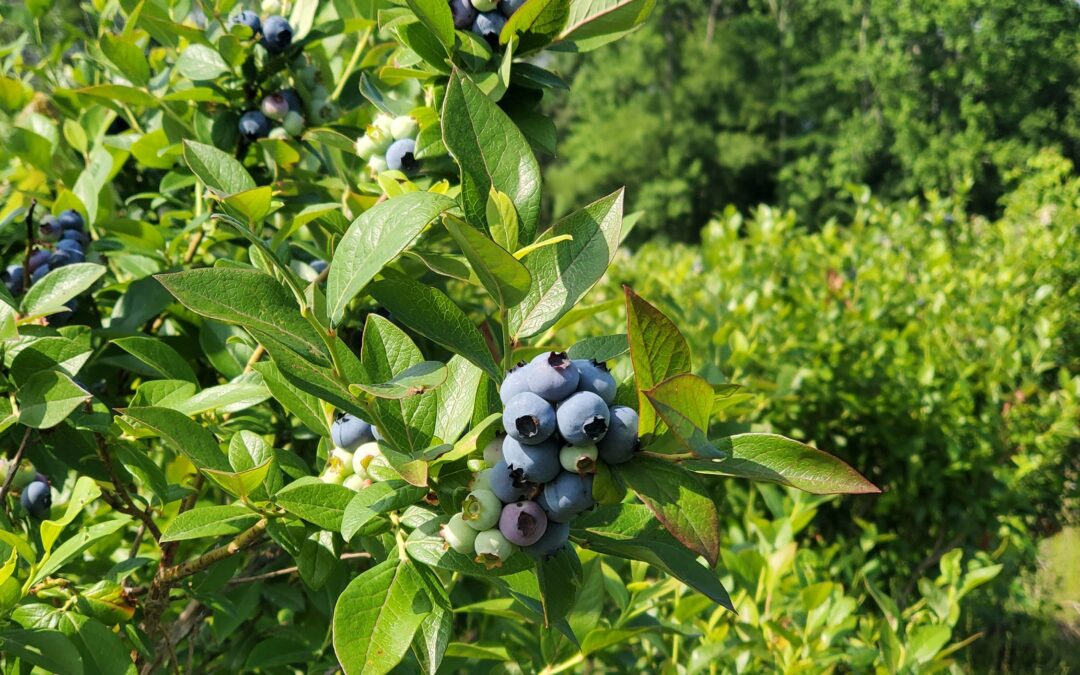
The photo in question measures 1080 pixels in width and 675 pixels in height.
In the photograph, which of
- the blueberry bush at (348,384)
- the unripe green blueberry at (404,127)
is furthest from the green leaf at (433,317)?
the unripe green blueberry at (404,127)

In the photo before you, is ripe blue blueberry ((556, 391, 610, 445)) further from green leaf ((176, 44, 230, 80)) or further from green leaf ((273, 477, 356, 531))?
green leaf ((176, 44, 230, 80))

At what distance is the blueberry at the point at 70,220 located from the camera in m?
1.21

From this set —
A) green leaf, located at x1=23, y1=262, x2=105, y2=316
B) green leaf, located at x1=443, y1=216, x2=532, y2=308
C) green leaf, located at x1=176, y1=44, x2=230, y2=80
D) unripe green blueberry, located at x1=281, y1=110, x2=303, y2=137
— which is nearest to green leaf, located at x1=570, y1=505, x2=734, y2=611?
green leaf, located at x1=443, y1=216, x2=532, y2=308

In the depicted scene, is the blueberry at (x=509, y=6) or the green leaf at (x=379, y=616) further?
the blueberry at (x=509, y=6)

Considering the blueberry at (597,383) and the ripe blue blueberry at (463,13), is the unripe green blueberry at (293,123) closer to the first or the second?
the ripe blue blueberry at (463,13)

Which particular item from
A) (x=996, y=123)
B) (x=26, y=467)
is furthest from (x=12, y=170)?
(x=996, y=123)

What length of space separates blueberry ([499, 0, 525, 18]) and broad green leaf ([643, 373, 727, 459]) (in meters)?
0.55

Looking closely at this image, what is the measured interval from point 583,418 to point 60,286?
0.73m

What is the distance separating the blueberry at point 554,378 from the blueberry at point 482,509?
98 millimetres

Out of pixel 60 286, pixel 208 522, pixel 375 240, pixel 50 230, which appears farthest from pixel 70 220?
pixel 375 240

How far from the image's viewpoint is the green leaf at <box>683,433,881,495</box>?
0.57 m

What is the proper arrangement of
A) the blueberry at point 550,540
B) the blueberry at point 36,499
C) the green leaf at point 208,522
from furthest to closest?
the blueberry at point 36,499
the green leaf at point 208,522
the blueberry at point 550,540

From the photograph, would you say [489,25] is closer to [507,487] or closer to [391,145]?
Result: [391,145]

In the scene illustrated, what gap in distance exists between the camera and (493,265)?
62cm
